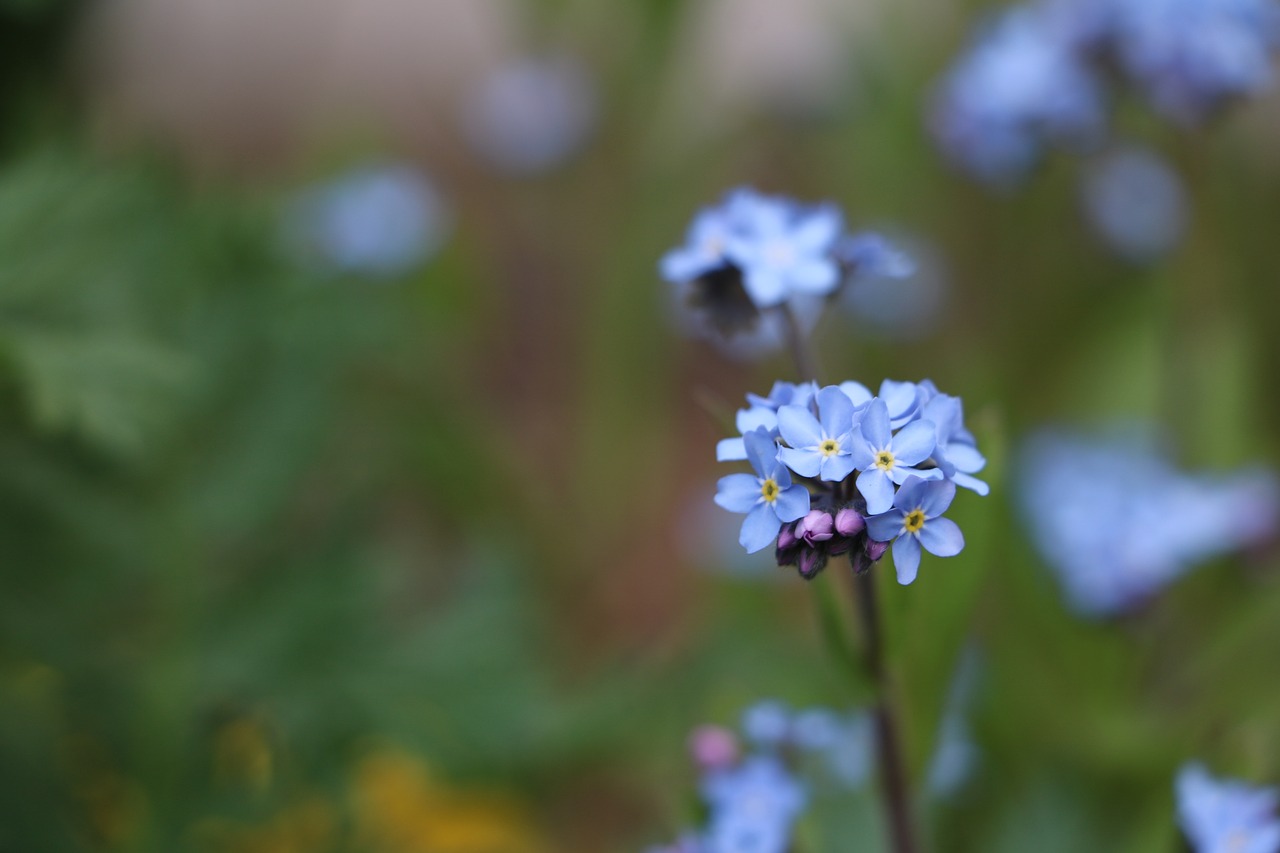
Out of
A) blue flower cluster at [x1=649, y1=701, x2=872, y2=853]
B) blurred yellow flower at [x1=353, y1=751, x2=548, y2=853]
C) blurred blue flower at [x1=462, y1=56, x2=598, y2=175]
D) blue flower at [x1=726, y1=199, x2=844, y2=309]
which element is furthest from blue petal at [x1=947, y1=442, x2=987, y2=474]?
blurred blue flower at [x1=462, y1=56, x2=598, y2=175]

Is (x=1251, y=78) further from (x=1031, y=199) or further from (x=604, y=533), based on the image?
(x=604, y=533)

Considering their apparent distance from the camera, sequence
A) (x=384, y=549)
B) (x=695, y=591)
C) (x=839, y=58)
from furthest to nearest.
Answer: (x=839, y=58)
(x=695, y=591)
(x=384, y=549)

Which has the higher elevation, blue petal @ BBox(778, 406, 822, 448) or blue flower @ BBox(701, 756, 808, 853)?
blue petal @ BBox(778, 406, 822, 448)

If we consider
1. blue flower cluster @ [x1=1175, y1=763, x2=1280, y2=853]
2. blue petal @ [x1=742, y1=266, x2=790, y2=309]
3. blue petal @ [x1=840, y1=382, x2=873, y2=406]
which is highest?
blue petal @ [x1=742, y1=266, x2=790, y2=309]

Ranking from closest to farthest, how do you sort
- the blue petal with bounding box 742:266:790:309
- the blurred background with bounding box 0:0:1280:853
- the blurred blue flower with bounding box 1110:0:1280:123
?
the blue petal with bounding box 742:266:790:309 → the blurred background with bounding box 0:0:1280:853 → the blurred blue flower with bounding box 1110:0:1280:123

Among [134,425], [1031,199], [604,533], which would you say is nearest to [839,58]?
[1031,199]

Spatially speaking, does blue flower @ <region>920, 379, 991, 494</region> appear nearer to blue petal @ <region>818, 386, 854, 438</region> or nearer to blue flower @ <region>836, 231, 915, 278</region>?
blue petal @ <region>818, 386, 854, 438</region>

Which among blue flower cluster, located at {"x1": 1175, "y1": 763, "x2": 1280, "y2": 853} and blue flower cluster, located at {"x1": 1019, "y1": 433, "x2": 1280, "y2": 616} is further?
blue flower cluster, located at {"x1": 1019, "y1": 433, "x2": 1280, "y2": 616}
